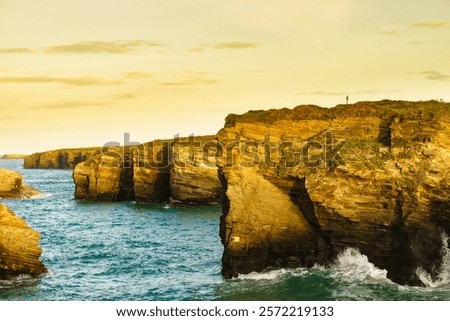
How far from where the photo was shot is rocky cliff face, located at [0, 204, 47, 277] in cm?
3241

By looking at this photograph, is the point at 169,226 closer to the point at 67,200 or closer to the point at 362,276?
the point at 362,276

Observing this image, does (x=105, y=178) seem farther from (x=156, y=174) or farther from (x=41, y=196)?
(x=41, y=196)

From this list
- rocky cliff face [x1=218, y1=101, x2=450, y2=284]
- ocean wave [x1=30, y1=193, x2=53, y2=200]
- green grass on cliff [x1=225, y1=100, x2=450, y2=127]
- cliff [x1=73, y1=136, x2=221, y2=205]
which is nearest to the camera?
rocky cliff face [x1=218, y1=101, x2=450, y2=284]

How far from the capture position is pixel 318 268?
3256 centimetres

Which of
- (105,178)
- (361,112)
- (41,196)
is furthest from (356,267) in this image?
(41,196)

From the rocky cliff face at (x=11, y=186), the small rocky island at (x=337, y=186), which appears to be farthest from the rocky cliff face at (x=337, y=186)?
the rocky cliff face at (x=11, y=186)

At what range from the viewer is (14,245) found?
107 ft

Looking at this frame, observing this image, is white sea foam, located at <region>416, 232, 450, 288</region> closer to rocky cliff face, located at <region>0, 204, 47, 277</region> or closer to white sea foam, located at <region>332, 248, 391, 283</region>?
white sea foam, located at <region>332, 248, 391, 283</region>

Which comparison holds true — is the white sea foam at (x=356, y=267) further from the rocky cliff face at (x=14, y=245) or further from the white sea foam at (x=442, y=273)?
the rocky cliff face at (x=14, y=245)

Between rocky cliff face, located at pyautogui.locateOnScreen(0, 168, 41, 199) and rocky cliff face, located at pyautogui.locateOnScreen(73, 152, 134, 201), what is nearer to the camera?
rocky cliff face, located at pyautogui.locateOnScreen(73, 152, 134, 201)

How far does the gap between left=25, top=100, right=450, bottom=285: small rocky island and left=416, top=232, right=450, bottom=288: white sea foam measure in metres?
0.23

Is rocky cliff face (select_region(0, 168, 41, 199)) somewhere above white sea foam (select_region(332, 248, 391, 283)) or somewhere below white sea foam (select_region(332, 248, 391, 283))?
above

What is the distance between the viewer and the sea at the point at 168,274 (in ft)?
96.4

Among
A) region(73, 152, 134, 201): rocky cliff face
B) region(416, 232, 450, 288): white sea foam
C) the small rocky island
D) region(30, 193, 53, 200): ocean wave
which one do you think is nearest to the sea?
region(416, 232, 450, 288): white sea foam
